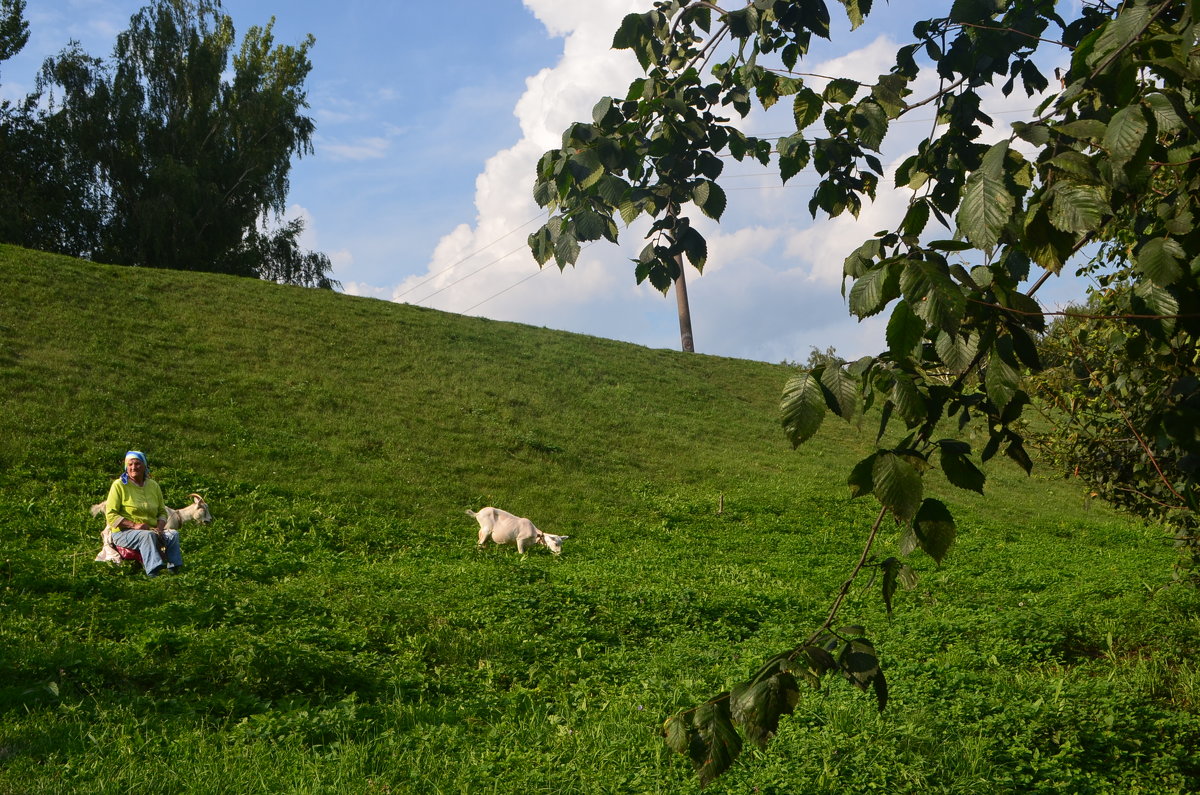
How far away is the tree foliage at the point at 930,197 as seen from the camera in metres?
1.92

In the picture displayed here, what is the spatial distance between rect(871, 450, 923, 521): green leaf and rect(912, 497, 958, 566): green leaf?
4.3 inches

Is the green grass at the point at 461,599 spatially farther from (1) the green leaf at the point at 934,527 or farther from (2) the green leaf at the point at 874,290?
(2) the green leaf at the point at 874,290

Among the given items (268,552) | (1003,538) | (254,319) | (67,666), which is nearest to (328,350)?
(254,319)

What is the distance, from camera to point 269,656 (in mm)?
6793

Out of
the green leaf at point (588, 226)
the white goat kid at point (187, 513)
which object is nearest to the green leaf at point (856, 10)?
the green leaf at point (588, 226)

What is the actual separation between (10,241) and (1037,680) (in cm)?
3406

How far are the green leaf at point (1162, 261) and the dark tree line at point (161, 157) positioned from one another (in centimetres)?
3549

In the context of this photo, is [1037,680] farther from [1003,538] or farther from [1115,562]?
[1003,538]

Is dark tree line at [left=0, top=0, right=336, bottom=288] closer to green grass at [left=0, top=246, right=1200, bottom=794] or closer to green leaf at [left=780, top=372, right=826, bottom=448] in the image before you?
green grass at [left=0, top=246, right=1200, bottom=794]

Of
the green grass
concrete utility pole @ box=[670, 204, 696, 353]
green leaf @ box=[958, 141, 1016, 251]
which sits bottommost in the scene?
the green grass

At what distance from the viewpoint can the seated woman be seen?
9977 mm

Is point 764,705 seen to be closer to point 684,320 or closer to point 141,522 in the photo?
point 141,522

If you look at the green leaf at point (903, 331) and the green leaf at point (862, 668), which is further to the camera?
the green leaf at point (862, 668)

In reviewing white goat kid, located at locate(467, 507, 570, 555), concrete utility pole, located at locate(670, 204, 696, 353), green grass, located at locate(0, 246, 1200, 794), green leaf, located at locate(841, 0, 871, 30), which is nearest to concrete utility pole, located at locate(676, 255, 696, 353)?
concrete utility pole, located at locate(670, 204, 696, 353)
